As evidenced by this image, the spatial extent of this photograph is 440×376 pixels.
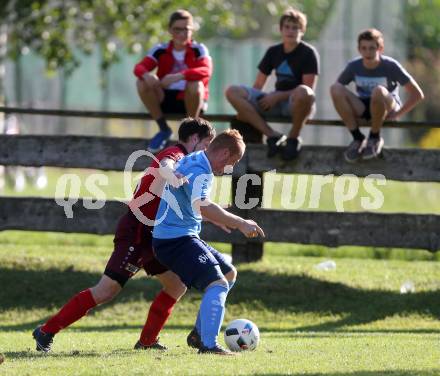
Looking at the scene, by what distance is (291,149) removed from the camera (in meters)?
12.6

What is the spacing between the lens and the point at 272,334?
10.8 m

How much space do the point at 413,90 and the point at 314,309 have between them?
2.65 meters

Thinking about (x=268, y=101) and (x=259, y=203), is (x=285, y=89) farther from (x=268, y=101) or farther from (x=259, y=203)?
(x=259, y=203)

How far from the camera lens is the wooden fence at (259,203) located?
496 inches

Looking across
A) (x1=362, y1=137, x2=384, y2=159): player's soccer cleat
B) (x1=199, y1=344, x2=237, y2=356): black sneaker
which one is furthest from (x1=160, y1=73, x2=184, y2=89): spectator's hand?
(x1=199, y1=344, x2=237, y2=356): black sneaker

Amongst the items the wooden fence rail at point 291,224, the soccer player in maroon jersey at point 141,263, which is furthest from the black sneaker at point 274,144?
the soccer player in maroon jersey at point 141,263

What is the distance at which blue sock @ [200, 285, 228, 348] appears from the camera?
26.8ft

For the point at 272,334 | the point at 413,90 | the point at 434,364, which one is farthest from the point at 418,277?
the point at 434,364

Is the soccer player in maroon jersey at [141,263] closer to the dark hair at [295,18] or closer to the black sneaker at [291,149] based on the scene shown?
the black sneaker at [291,149]

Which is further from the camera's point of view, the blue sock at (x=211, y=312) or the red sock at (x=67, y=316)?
the red sock at (x=67, y=316)

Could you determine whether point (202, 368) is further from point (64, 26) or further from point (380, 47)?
point (64, 26)

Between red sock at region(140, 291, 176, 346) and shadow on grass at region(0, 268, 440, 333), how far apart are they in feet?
9.93

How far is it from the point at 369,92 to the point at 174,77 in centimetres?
217

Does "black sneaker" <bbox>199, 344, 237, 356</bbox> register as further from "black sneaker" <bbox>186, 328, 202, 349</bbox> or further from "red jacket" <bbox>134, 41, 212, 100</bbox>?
"red jacket" <bbox>134, 41, 212, 100</bbox>
